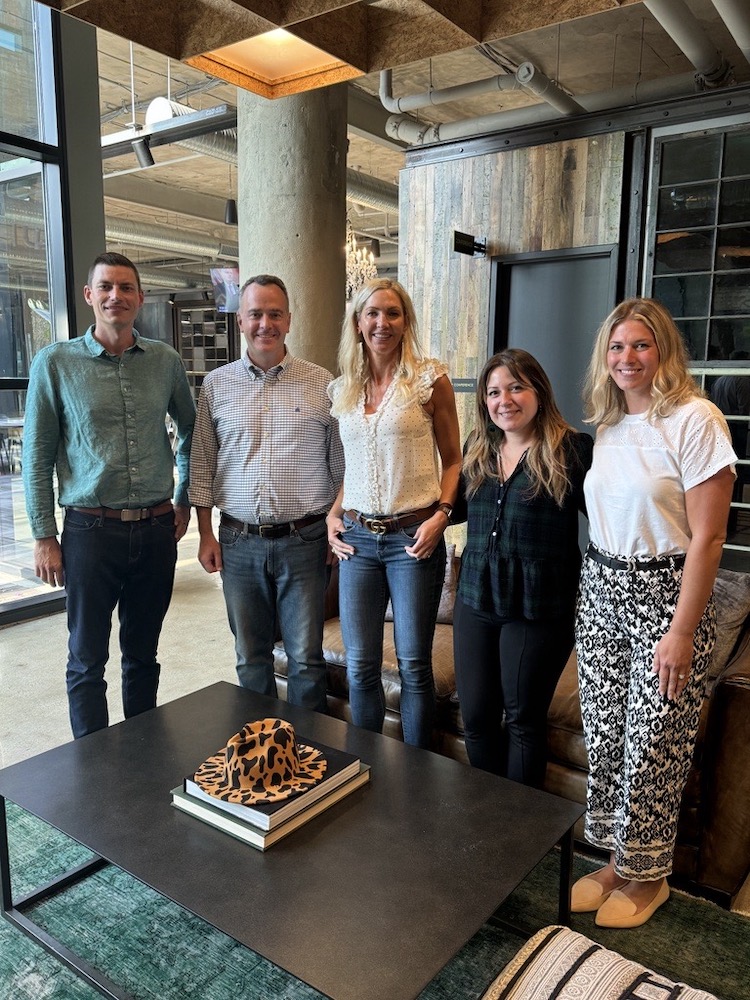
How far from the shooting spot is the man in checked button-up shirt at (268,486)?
98.2 inches

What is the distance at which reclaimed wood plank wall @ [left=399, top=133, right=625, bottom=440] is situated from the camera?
506 cm

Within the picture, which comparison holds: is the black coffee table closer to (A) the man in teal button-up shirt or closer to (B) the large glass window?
(A) the man in teal button-up shirt

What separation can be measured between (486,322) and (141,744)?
4.41m

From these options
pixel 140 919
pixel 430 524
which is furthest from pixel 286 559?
pixel 140 919

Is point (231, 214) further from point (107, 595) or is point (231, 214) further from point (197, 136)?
point (107, 595)

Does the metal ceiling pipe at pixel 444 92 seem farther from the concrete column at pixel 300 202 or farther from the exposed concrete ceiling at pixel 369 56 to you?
the concrete column at pixel 300 202

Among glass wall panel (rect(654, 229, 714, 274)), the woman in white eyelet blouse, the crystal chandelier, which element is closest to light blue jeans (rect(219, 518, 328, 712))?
the woman in white eyelet blouse

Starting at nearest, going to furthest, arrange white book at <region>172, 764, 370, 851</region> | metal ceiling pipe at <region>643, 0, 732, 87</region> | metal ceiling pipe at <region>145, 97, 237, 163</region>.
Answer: white book at <region>172, 764, 370, 851</region> → metal ceiling pipe at <region>643, 0, 732, 87</region> → metal ceiling pipe at <region>145, 97, 237, 163</region>

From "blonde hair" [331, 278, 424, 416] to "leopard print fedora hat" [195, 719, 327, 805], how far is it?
1.02 meters

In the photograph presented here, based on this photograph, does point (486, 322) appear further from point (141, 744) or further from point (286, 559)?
point (141, 744)

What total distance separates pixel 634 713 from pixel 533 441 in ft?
2.38

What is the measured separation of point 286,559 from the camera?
2502 mm

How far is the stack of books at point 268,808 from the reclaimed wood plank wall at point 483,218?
427 centimetres

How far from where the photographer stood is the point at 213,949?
6.20 ft
